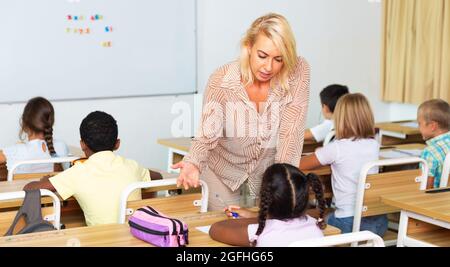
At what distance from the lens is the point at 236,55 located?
6723 millimetres

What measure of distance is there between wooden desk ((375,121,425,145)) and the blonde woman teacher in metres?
3.17

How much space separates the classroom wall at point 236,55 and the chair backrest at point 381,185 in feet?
9.85

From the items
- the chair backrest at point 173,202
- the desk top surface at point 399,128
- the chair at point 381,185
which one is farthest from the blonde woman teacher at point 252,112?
the desk top surface at point 399,128

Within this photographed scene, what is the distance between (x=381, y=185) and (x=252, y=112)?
3.55ft

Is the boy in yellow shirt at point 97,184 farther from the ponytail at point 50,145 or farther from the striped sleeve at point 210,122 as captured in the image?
the ponytail at point 50,145

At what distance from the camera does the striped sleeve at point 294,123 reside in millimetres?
3043

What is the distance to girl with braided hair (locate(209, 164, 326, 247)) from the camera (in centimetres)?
254

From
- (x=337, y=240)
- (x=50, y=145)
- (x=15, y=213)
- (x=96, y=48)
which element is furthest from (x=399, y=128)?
(x=337, y=240)

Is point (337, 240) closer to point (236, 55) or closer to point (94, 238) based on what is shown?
point (94, 238)

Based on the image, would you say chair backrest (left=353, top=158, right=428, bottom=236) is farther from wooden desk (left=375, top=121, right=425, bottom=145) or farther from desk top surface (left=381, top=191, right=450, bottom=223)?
wooden desk (left=375, top=121, right=425, bottom=145)

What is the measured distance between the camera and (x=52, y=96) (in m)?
6.05

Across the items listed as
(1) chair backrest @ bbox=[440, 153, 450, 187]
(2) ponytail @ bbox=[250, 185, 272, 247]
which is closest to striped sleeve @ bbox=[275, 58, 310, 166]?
(2) ponytail @ bbox=[250, 185, 272, 247]
